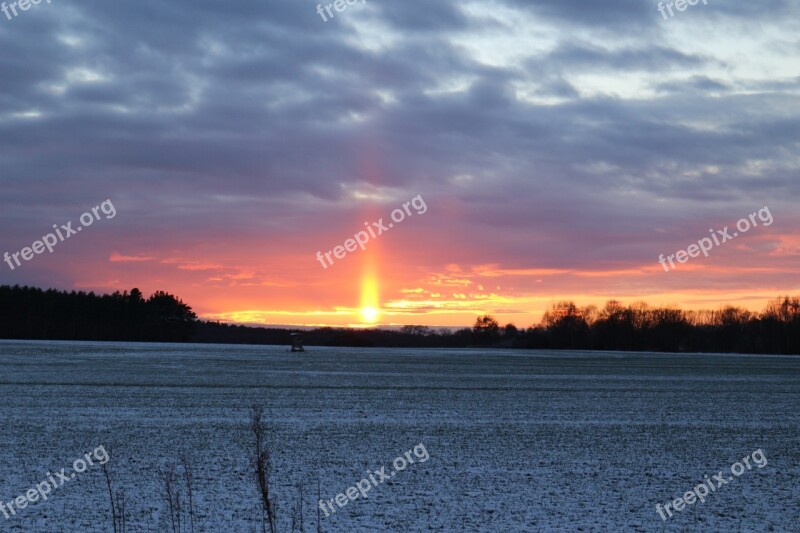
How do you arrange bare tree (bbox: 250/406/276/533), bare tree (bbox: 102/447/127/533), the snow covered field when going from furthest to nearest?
1. the snow covered field
2. bare tree (bbox: 102/447/127/533)
3. bare tree (bbox: 250/406/276/533)

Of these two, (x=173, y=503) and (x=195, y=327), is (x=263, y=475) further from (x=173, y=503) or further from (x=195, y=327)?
(x=195, y=327)

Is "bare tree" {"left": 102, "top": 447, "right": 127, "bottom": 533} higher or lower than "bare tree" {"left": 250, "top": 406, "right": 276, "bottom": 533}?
lower

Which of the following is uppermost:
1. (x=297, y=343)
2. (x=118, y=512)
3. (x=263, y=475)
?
(x=263, y=475)

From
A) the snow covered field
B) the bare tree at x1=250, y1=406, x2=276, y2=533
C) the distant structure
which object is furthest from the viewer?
the distant structure

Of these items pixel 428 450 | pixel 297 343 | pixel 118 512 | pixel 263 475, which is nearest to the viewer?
pixel 263 475

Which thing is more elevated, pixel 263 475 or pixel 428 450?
pixel 263 475

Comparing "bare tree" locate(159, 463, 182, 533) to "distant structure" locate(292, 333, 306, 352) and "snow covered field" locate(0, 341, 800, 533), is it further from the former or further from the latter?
"distant structure" locate(292, 333, 306, 352)

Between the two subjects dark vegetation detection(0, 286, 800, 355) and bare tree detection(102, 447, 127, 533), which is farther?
dark vegetation detection(0, 286, 800, 355)

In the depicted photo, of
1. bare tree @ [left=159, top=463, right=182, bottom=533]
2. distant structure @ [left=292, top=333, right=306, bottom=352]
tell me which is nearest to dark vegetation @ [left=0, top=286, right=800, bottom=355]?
distant structure @ [left=292, top=333, right=306, bottom=352]

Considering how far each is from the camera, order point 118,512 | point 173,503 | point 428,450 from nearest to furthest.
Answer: point 118,512 → point 173,503 → point 428,450

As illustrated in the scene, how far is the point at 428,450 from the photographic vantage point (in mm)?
19656

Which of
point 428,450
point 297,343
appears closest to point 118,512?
point 428,450

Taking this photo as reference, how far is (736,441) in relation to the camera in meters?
22.0

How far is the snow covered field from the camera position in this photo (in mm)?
12930
